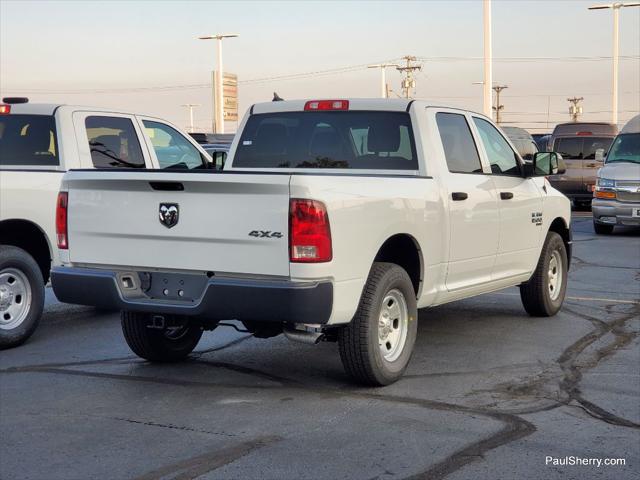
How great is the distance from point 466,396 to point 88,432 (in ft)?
7.77

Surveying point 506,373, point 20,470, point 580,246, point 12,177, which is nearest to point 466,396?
point 506,373

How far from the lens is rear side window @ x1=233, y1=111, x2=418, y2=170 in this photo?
7.66 meters

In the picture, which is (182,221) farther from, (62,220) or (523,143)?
(523,143)

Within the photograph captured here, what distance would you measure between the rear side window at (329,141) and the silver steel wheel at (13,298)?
2.08 metres

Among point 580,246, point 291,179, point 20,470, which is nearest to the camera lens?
point 20,470

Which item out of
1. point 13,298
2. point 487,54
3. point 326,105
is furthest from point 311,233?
point 487,54

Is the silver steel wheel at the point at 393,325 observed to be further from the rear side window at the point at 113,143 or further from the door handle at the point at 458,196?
the rear side window at the point at 113,143

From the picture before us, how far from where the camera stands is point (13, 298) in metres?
8.38

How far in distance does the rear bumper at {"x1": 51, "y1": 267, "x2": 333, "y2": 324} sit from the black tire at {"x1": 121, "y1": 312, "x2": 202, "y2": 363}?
71cm

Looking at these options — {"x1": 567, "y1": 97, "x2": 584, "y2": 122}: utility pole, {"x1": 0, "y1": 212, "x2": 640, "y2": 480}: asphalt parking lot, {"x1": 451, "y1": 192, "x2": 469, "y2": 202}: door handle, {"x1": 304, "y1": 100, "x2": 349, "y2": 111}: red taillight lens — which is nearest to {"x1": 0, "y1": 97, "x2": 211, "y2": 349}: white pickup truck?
{"x1": 0, "y1": 212, "x2": 640, "y2": 480}: asphalt parking lot

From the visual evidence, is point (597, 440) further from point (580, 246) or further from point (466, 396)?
point (580, 246)

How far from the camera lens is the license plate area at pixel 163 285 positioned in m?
6.27

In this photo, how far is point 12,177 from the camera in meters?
8.29

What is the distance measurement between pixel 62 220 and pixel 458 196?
9.52ft
